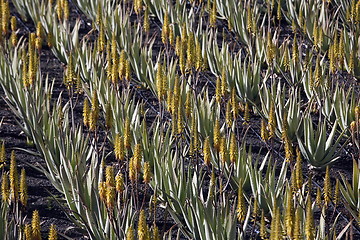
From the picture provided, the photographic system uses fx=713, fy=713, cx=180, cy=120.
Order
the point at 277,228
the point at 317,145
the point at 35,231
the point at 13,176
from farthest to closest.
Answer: the point at 317,145 < the point at 13,176 < the point at 35,231 < the point at 277,228

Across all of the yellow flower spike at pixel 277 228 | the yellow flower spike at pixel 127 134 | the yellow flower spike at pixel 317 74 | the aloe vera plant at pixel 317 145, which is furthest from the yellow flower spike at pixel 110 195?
the yellow flower spike at pixel 317 74

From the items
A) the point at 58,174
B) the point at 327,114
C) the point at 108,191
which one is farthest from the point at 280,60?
the point at 108,191

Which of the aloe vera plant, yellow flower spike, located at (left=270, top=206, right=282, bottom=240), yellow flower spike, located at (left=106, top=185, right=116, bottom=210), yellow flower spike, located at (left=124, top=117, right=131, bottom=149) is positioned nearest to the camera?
yellow flower spike, located at (left=270, top=206, right=282, bottom=240)

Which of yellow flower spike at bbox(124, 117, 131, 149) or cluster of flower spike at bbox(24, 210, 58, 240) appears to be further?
yellow flower spike at bbox(124, 117, 131, 149)

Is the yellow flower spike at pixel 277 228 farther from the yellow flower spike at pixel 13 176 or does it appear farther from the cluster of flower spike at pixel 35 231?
the yellow flower spike at pixel 13 176

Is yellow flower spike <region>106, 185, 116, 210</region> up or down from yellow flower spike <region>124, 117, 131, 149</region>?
down

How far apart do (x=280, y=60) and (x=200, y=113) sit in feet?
3.69

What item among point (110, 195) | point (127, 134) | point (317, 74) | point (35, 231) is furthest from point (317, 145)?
point (35, 231)

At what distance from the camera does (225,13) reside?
6.20m

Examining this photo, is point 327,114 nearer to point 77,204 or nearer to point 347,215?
point 347,215

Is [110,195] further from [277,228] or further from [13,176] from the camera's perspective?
[277,228]

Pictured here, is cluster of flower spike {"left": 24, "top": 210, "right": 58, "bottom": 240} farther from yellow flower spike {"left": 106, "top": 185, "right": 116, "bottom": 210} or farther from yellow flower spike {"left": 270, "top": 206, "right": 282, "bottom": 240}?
yellow flower spike {"left": 270, "top": 206, "right": 282, "bottom": 240}

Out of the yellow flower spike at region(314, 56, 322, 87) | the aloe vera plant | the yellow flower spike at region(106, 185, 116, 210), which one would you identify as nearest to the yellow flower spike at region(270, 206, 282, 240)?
the yellow flower spike at region(106, 185, 116, 210)

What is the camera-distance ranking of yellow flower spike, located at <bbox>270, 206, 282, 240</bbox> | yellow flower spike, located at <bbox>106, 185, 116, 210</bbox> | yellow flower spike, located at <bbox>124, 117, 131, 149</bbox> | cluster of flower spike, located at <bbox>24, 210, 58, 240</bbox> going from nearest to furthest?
1. yellow flower spike, located at <bbox>270, 206, 282, 240</bbox>
2. cluster of flower spike, located at <bbox>24, 210, 58, 240</bbox>
3. yellow flower spike, located at <bbox>106, 185, 116, 210</bbox>
4. yellow flower spike, located at <bbox>124, 117, 131, 149</bbox>
